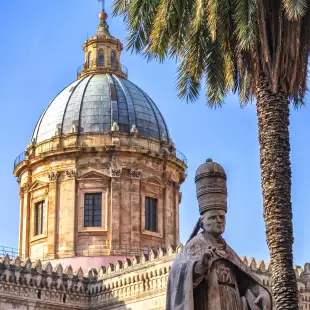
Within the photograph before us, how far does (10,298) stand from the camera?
3728 cm

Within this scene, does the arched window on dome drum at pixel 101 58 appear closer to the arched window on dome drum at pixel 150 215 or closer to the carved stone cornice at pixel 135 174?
the carved stone cornice at pixel 135 174

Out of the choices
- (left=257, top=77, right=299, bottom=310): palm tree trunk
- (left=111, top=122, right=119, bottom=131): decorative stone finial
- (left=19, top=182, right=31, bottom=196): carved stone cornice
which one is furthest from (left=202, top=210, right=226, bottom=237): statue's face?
(left=19, top=182, right=31, bottom=196): carved stone cornice

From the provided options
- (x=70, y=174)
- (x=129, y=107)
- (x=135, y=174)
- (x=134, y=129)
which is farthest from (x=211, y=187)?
(x=129, y=107)

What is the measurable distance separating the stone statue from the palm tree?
343 inches

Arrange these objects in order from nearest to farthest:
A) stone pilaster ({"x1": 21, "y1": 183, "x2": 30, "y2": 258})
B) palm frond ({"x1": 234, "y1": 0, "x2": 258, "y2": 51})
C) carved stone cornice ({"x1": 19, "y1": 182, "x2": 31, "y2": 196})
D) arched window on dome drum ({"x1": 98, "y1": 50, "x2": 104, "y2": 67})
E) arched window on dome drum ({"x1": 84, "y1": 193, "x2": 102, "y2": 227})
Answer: palm frond ({"x1": 234, "y1": 0, "x2": 258, "y2": 51}) → arched window on dome drum ({"x1": 84, "y1": 193, "x2": 102, "y2": 227}) → stone pilaster ({"x1": 21, "y1": 183, "x2": 30, "y2": 258}) → carved stone cornice ({"x1": 19, "y1": 182, "x2": 31, "y2": 196}) → arched window on dome drum ({"x1": 98, "y1": 50, "x2": 104, "y2": 67})

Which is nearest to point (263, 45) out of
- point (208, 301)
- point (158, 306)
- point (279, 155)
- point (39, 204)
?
point (279, 155)

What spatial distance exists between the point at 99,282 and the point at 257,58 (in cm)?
2425

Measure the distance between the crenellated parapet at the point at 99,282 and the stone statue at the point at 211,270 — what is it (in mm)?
28362

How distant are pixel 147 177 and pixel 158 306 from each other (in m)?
10.8

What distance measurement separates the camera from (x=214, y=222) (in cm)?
748

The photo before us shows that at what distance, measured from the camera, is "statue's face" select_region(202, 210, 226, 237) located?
24.5 ft

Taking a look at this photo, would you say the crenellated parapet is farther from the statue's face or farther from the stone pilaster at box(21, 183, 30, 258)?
the statue's face

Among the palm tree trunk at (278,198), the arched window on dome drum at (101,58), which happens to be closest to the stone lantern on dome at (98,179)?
the arched window on dome drum at (101,58)

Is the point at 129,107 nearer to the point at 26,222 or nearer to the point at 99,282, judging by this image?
the point at 26,222
